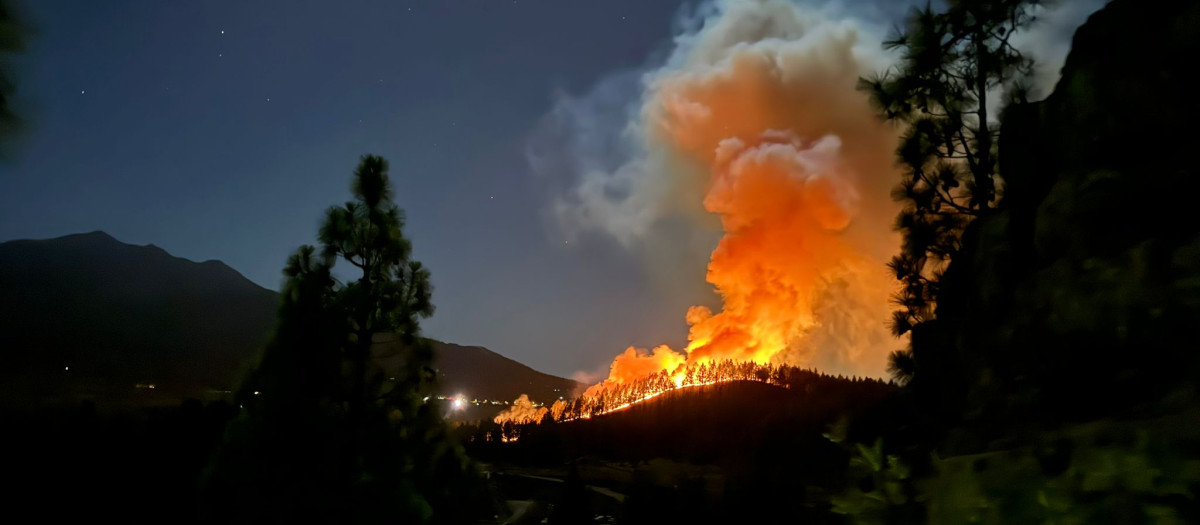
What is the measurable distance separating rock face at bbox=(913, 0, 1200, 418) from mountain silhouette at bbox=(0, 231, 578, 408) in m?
8.02

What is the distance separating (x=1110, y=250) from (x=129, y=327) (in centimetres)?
→ 8467

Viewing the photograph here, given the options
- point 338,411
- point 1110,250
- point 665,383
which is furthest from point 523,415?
point 1110,250

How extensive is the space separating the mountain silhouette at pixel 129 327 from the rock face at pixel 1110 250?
26.3 ft

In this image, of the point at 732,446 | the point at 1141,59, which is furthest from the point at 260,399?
the point at 732,446

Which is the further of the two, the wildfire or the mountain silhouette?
the wildfire

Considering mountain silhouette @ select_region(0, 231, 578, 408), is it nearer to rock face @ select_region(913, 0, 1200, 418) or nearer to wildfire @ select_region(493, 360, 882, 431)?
rock face @ select_region(913, 0, 1200, 418)

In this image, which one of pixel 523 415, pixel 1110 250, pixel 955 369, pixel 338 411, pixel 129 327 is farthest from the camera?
pixel 129 327

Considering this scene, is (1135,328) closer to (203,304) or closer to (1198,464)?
(1198,464)

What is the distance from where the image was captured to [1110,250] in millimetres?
5680

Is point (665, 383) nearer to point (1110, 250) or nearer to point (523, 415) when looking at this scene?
point (523, 415)

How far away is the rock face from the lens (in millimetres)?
4797

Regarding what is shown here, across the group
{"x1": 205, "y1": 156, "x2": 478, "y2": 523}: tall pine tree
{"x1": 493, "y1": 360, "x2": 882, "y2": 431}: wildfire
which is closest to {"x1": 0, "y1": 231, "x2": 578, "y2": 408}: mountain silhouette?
{"x1": 205, "y1": 156, "x2": 478, "y2": 523}: tall pine tree

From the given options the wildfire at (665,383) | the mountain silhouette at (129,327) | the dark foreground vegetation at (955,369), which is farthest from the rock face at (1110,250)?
the wildfire at (665,383)

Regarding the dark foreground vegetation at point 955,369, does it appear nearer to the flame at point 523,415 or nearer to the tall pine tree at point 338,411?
the tall pine tree at point 338,411
